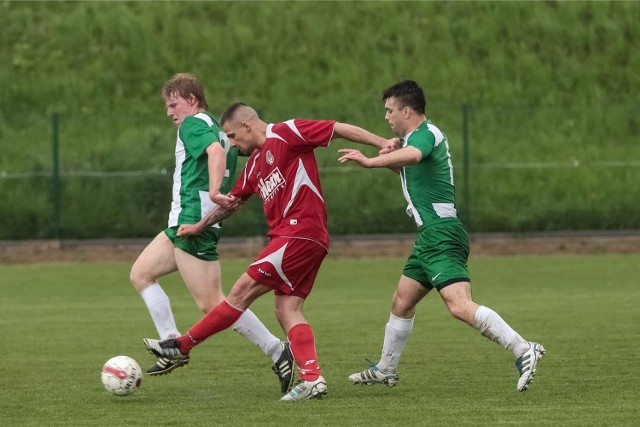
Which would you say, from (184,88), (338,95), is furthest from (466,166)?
(184,88)

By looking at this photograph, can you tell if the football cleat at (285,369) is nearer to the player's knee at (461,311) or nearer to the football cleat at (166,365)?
the football cleat at (166,365)

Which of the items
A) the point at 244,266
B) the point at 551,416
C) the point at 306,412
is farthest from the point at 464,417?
the point at 244,266

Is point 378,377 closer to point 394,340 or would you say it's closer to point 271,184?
point 394,340

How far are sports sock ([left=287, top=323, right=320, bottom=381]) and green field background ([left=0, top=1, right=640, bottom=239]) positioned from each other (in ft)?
44.8

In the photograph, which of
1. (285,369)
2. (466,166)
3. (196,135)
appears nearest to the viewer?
(285,369)

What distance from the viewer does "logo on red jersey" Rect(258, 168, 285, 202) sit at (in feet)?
25.3

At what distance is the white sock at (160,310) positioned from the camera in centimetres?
854

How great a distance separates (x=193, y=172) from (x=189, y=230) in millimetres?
485

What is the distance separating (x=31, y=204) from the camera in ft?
71.1

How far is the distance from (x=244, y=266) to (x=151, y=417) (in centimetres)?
1221

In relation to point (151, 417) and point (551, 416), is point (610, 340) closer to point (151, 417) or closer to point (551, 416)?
point (551, 416)

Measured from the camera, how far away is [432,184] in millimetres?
7832

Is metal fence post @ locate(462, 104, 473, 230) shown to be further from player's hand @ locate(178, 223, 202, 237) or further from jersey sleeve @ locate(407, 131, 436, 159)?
jersey sleeve @ locate(407, 131, 436, 159)

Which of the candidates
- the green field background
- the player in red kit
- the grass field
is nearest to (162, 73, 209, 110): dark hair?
the player in red kit
